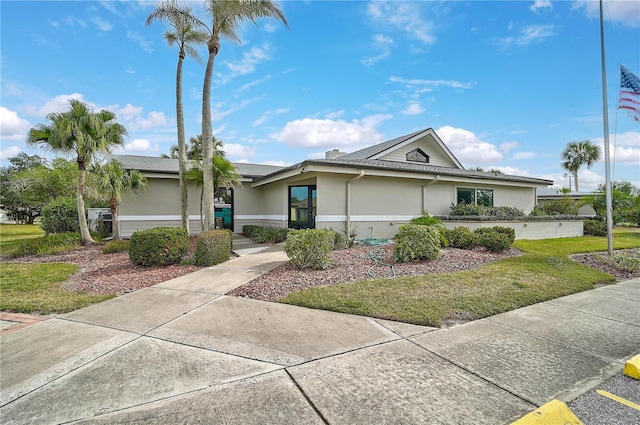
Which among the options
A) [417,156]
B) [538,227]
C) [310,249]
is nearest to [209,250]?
[310,249]

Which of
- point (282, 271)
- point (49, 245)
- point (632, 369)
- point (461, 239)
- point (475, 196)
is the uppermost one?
point (475, 196)

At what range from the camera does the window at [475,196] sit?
579 inches

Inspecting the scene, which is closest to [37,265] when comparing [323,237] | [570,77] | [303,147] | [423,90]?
[323,237]

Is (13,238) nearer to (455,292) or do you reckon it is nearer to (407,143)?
(407,143)

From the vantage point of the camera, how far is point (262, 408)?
228cm

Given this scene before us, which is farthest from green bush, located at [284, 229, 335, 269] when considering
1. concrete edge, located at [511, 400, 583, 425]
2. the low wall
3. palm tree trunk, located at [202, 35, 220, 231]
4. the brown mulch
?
the low wall

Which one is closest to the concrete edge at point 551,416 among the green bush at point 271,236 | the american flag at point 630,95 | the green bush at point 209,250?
the green bush at point 209,250

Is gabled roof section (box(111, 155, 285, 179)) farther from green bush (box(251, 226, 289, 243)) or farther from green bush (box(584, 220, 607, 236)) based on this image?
green bush (box(584, 220, 607, 236))

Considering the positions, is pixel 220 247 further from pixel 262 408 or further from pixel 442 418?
pixel 442 418

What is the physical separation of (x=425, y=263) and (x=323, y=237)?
2762 mm

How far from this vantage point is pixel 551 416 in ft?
7.21

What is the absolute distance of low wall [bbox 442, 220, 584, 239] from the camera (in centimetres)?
1230

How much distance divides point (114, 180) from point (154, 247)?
583cm

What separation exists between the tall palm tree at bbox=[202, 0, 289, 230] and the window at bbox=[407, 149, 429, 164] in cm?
951
